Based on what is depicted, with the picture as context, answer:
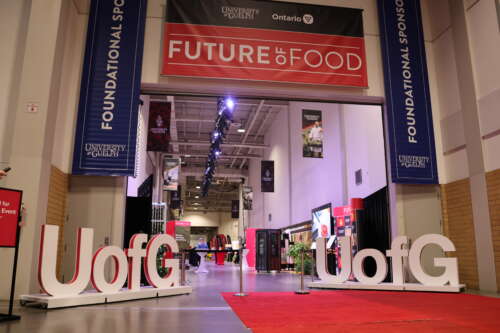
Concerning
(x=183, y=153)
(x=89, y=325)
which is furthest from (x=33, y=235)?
(x=183, y=153)

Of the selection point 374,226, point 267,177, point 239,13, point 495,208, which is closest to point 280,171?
point 267,177

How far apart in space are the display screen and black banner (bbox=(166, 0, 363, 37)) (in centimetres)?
609

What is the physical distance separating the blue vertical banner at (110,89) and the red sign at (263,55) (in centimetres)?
60

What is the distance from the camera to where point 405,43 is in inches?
313

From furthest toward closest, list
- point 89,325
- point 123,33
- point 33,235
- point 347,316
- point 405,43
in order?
point 405,43 < point 123,33 < point 33,235 < point 347,316 < point 89,325

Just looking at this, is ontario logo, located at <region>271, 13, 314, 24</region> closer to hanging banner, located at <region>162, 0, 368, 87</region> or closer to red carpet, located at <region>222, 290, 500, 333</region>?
hanging banner, located at <region>162, 0, 368, 87</region>

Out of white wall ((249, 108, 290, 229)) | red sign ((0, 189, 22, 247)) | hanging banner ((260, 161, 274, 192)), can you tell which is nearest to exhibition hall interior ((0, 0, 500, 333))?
red sign ((0, 189, 22, 247))

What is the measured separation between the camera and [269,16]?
7648 millimetres

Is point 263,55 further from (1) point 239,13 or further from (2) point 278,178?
(2) point 278,178

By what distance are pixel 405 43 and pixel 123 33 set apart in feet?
17.0

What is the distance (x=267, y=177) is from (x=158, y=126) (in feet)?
22.6

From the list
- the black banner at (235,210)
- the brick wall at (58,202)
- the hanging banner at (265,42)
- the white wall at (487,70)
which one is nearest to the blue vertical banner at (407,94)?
the hanging banner at (265,42)

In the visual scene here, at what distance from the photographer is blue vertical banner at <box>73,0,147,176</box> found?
266 inches

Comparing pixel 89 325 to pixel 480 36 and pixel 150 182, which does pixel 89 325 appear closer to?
pixel 150 182
